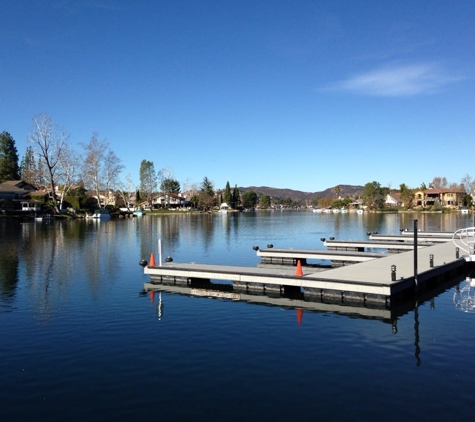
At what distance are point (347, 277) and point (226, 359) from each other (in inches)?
341

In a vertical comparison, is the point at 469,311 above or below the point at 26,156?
below

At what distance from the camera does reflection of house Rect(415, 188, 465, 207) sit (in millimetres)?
143500

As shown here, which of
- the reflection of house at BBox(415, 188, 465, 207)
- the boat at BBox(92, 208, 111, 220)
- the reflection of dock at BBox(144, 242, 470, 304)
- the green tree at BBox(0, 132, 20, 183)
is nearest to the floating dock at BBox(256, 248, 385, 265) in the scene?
the reflection of dock at BBox(144, 242, 470, 304)

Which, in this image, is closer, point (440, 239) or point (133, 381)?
point (133, 381)

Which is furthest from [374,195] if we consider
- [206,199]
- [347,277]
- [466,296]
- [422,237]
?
[347,277]

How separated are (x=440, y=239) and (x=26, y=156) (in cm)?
13560

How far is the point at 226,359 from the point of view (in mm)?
10656

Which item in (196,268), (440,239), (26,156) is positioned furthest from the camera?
(26,156)

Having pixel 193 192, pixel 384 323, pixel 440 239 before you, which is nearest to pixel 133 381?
pixel 384 323

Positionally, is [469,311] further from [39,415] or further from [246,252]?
[246,252]

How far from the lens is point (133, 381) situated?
30.7 ft

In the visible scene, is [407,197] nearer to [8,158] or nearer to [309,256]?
[8,158]

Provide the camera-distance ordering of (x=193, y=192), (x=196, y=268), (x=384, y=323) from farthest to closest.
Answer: (x=193, y=192), (x=196, y=268), (x=384, y=323)

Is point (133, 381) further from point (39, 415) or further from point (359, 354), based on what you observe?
point (359, 354)
